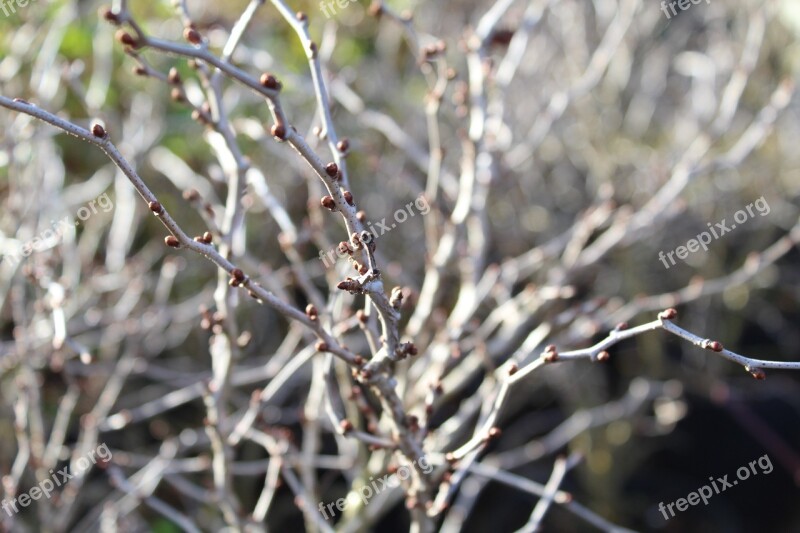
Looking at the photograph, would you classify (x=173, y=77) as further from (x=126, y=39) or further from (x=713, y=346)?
(x=713, y=346)

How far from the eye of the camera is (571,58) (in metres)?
3.74

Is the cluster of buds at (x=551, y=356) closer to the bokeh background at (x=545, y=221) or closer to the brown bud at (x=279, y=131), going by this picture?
the brown bud at (x=279, y=131)

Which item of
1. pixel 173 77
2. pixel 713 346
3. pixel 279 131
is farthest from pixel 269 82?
pixel 713 346

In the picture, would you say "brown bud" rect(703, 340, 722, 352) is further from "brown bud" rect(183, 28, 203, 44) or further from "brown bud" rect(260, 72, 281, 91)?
"brown bud" rect(183, 28, 203, 44)

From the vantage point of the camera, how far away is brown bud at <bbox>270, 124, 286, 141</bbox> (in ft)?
3.30

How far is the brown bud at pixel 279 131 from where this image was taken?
101 centimetres

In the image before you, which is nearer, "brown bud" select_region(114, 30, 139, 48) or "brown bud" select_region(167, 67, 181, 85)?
"brown bud" select_region(114, 30, 139, 48)

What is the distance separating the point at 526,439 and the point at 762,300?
161 centimetres

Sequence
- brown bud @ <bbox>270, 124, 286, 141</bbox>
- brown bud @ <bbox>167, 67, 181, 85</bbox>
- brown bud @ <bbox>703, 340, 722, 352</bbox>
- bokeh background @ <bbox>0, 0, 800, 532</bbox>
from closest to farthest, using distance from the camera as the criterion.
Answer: brown bud @ <bbox>270, 124, 286, 141</bbox> → brown bud @ <bbox>703, 340, 722, 352</bbox> → brown bud @ <bbox>167, 67, 181, 85</bbox> → bokeh background @ <bbox>0, 0, 800, 532</bbox>

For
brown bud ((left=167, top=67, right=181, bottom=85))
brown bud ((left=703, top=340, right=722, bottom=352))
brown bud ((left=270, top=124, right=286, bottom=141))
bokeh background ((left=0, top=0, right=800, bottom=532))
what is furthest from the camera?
bokeh background ((left=0, top=0, right=800, bottom=532))

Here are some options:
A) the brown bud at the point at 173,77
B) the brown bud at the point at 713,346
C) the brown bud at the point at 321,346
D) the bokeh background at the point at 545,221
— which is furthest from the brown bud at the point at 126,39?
the bokeh background at the point at 545,221

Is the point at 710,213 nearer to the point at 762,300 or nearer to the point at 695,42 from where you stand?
the point at 762,300

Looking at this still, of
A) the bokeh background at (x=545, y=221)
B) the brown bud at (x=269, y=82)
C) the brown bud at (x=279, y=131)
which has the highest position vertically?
the brown bud at (x=269, y=82)

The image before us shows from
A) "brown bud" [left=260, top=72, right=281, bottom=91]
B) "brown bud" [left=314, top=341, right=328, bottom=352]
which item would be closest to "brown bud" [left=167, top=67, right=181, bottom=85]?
"brown bud" [left=260, top=72, right=281, bottom=91]
